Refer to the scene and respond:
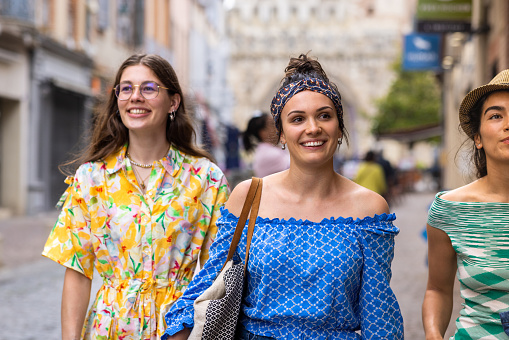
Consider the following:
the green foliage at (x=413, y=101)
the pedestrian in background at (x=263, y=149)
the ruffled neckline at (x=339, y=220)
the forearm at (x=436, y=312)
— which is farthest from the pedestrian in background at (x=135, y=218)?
the green foliage at (x=413, y=101)

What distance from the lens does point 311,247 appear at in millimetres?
2570

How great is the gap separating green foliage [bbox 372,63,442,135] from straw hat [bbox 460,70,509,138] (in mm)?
42687

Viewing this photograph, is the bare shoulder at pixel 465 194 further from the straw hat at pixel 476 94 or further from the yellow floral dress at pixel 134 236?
the yellow floral dress at pixel 134 236

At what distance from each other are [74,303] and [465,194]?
167 centimetres

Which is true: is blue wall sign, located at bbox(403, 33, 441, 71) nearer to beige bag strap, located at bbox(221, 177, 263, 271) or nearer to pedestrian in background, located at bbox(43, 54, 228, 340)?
pedestrian in background, located at bbox(43, 54, 228, 340)

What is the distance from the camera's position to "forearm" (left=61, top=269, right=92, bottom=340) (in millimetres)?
3027

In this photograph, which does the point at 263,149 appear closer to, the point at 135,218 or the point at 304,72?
the point at 135,218

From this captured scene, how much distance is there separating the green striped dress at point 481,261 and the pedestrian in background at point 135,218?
3.55 ft

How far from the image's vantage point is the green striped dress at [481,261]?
2.48 m

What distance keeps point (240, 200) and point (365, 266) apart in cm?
53

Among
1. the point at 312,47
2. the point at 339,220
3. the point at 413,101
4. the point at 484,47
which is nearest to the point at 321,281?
the point at 339,220

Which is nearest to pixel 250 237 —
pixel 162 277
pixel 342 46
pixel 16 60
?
pixel 162 277

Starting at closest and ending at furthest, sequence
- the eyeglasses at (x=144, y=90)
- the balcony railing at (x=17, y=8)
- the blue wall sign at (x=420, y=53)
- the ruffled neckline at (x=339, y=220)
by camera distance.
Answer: the ruffled neckline at (x=339, y=220) → the eyeglasses at (x=144, y=90) → the balcony railing at (x=17, y=8) → the blue wall sign at (x=420, y=53)

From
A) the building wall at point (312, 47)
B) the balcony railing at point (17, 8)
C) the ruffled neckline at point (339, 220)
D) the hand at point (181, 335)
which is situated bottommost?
the hand at point (181, 335)
